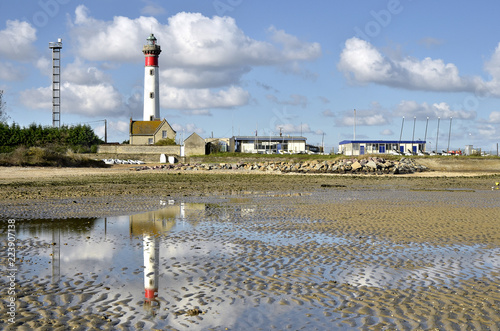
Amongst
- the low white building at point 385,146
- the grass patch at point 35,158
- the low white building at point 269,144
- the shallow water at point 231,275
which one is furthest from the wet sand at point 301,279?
the low white building at point 269,144

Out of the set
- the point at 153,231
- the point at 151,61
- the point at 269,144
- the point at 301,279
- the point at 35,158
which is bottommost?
the point at 153,231

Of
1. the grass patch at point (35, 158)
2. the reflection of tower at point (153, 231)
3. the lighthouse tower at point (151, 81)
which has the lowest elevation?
the reflection of tower at point (153, 231)

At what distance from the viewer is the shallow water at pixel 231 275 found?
556 cm

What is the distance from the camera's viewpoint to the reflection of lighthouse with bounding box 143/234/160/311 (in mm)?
6191

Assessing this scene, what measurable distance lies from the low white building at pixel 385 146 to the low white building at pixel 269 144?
1373 centimetres

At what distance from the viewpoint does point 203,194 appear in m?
23.0

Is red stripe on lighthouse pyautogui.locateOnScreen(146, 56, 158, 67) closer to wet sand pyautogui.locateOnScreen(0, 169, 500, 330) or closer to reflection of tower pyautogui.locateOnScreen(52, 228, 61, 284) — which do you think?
wet sand pyautogui.locateOnScreen(0, 169, 500, 330)

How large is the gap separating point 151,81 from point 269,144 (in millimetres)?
28333

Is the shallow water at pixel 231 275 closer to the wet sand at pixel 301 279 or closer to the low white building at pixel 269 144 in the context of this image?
the wet sand at pixel 301 279

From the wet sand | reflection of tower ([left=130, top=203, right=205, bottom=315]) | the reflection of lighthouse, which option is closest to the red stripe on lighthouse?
reflection of tower ([left=130, top=203, right=205, bottom=315])

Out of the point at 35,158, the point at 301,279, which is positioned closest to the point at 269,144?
the point at 35,158

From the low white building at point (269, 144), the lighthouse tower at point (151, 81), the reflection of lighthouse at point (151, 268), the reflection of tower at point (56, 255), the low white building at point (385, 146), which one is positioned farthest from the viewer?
the low white building at point (269, 144)

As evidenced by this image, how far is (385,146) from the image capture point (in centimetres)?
8256

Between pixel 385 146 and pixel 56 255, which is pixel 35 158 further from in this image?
pixel 385 146
